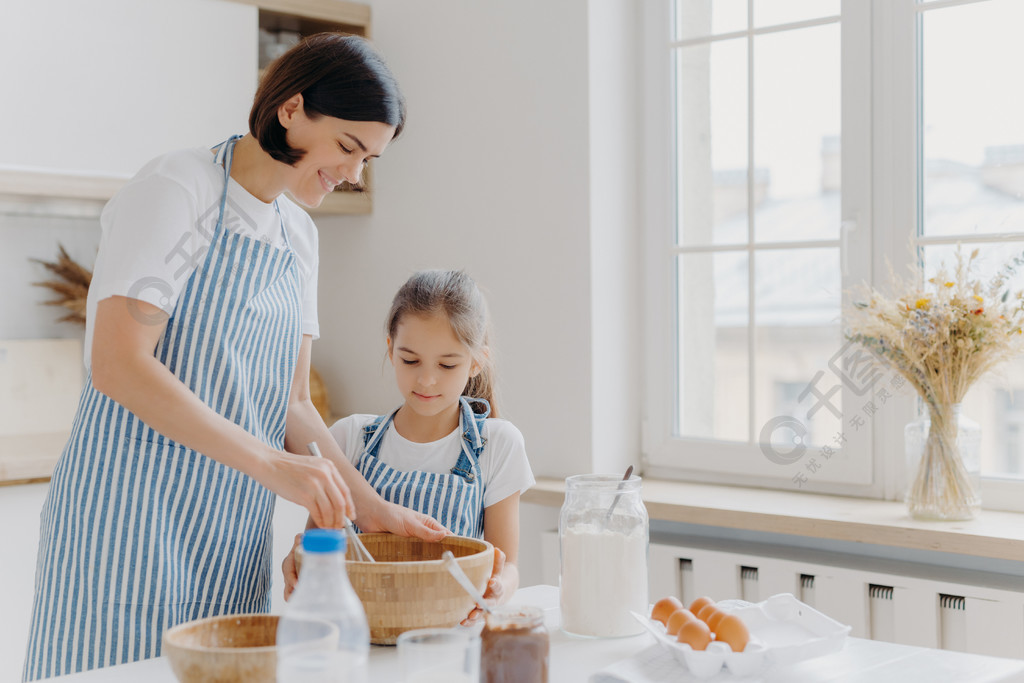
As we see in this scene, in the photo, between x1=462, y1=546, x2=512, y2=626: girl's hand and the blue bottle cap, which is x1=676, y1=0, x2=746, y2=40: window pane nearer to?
x1=462, y1=546, x2=512, y2=626: girl's hand

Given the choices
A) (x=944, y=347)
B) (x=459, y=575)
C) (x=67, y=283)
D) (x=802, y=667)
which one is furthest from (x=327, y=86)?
(x=67, y=283)

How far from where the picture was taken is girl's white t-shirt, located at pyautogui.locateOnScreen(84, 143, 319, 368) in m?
1.18

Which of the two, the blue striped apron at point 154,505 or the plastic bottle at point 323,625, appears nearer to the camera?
the plastic bottle at point 323,625

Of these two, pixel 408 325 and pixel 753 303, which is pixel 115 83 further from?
pixel 753 303

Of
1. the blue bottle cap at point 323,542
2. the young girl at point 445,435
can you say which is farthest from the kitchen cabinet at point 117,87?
the blue bottle cap at point 323,542

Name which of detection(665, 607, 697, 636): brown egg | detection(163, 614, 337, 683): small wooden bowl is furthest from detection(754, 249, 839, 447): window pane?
detection(163, 614, 337, 683): small wooden bowl

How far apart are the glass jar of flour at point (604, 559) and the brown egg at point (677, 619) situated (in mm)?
82

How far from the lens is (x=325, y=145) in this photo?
4.27 ft

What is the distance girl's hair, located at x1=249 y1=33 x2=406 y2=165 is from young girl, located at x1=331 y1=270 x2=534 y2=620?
337 mm

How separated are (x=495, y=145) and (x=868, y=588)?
1.39 meters

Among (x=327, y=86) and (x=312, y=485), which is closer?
(x=312, y=485)

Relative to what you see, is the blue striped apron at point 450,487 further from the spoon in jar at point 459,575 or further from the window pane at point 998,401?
the window pane at point 998,401

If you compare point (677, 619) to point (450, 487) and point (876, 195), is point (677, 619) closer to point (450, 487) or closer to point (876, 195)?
point (450, 487)

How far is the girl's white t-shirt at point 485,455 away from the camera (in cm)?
151
